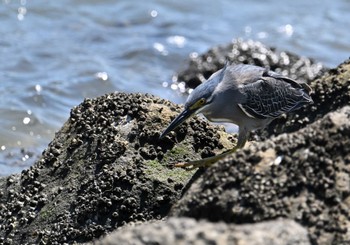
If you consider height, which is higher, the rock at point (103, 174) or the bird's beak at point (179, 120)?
the bird's beak at point (179, 120)

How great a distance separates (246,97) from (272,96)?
232 millimetres

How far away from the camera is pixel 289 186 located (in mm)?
3771

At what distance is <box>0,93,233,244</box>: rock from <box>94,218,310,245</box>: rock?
169 cm

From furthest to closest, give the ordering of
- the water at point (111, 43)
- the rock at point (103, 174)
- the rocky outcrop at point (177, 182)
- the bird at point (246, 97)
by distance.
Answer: the water at point (111, 43), the bird at point (246, 97), the rock at point (103, 174), the rocky outcrop at point (177, 182)

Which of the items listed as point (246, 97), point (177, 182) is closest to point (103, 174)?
point (177, 182)

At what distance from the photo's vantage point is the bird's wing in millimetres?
5551

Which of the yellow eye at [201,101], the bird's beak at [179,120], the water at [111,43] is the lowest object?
the water at [111,43]

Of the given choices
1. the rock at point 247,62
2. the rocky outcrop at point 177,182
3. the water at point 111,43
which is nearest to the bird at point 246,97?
the rocky outcrop at point 177,182

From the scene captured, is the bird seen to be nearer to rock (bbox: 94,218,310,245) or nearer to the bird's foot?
the bird's foot

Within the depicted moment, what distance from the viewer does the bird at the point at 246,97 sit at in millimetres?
5406

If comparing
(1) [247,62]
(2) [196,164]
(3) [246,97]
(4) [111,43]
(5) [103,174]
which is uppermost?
(3) [246,97]

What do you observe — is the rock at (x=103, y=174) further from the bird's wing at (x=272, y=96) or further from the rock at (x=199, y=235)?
the rock at (x=199, y=235)

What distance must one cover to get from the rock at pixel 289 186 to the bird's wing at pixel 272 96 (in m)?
1.57

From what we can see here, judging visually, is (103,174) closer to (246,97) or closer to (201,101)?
(201,101)
